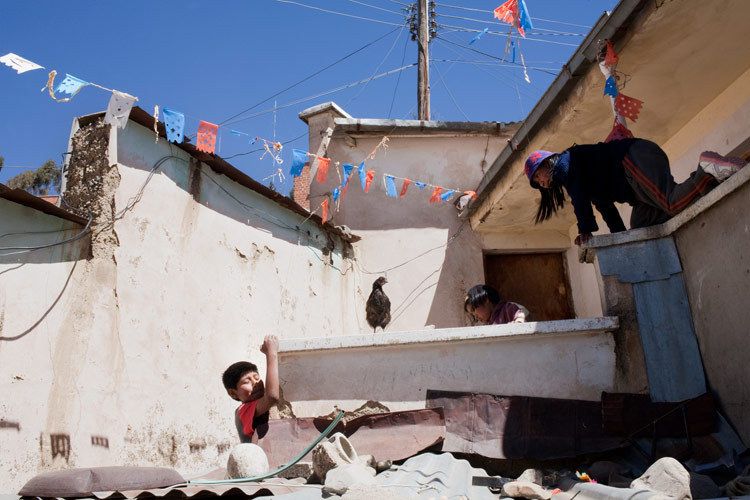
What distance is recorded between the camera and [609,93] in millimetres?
4641

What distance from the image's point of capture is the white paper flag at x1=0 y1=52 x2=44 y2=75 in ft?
15.1

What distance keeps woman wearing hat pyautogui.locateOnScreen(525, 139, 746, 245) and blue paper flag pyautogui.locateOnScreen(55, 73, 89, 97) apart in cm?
369

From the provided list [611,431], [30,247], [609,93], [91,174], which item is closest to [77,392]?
[30,247]

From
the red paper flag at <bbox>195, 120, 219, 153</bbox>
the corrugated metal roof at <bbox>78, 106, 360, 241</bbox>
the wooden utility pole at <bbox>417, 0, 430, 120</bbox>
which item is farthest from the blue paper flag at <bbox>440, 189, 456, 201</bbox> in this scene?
the red paper flag at <bbox>195, 120, 219, 153</bbox>

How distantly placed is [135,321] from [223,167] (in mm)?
1995

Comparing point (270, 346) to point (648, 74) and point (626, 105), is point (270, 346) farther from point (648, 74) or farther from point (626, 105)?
point (648, 74)

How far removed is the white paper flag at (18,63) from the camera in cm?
461

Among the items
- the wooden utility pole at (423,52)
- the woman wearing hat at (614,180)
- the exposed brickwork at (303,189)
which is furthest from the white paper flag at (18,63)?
the wooden utility pole at (423,52)

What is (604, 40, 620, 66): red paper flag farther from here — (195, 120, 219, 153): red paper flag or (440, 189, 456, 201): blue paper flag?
(440, 189, 456, 201): blue paper flag

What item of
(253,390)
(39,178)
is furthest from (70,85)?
(39,178)

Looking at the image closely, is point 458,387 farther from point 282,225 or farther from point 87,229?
point 282,225

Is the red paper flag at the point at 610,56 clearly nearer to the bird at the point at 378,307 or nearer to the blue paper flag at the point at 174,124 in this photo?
the blue paper flag at the point at 174,124

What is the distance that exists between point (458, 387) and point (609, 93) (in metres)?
2.53

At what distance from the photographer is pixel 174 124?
17.9 ft
